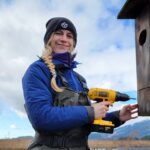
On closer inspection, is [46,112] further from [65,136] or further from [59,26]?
[59,26]

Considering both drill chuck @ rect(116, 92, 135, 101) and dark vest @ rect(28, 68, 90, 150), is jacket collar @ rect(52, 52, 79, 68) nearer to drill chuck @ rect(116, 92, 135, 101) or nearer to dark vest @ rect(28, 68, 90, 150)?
dark vest @ rect(28, 68, 90, 150)

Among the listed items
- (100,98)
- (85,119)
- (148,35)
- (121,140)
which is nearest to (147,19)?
(148,35)

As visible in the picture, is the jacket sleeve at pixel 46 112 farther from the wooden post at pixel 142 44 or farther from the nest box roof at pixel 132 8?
the nest box roof at pixel 132 8

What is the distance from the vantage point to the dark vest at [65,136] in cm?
312

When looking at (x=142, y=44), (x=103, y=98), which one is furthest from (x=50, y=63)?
(x=142, y=44)

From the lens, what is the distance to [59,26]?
11.4ft

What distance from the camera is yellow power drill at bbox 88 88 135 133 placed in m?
3.17

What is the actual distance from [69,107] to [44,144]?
0.33 metres

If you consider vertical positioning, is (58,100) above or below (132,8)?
below

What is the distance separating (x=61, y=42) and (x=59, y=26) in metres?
0.14

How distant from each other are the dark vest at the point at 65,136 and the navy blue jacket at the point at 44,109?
0.24 ft

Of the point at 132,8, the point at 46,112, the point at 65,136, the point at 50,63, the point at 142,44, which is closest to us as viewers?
the point at 46,112

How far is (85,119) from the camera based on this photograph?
3062 millimetres

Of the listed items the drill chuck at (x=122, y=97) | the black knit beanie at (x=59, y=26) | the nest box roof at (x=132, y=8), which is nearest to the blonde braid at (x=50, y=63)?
the black knit beanie at (x=59, y=26)
